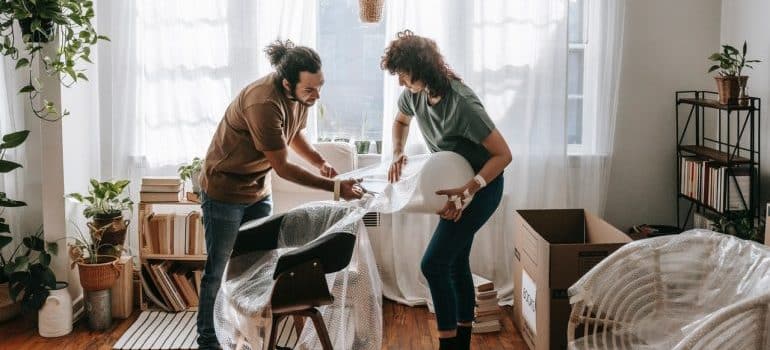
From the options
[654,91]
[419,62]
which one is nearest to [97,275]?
[419,62]

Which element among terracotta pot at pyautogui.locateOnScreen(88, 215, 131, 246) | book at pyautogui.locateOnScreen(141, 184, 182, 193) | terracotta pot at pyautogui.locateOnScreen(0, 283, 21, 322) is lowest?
terracotta pot at pyautogui.locateOnScreen(0, 283, 21, 322)

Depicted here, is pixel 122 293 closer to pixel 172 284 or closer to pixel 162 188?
pixel 172 284

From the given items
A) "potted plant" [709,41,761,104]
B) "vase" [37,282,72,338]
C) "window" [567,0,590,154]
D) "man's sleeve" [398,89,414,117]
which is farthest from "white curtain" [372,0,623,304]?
"vase" [37,282,72,338]

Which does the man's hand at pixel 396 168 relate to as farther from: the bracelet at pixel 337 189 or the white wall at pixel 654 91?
the white wall at pixel 654 91

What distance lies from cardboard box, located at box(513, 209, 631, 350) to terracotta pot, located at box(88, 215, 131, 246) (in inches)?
78.7

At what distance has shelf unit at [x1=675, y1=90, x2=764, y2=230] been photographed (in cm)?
384

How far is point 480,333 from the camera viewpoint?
3953 millimetres

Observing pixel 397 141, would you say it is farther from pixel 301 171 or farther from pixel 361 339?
pixel 361 339

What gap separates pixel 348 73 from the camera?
4531 mm

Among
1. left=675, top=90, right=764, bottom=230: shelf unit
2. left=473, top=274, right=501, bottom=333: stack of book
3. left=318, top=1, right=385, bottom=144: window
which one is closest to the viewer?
left=675, top=90, right=764, bottom=230: shelf unit

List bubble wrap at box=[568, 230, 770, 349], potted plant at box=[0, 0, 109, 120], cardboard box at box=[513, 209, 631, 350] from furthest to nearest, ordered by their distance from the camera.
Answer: potted plant at box=[0, 0, 109, 120], cardboard box at box=[513, 209, 631, 350], bubble wrap at box=[568, 230, 770, 349]

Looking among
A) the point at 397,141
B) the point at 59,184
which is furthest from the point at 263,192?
the point at 59,184

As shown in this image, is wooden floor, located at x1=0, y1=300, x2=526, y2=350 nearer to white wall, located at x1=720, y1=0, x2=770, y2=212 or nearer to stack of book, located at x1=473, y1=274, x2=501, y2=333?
stack of book, located at x1=473, y1=274, x2=501, y2=333

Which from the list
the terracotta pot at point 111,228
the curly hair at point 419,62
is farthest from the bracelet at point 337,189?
the terracotta pot at point 111,228
